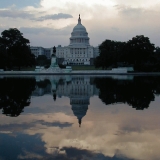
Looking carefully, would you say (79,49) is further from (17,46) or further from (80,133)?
(80,133)

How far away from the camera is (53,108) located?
12898mm

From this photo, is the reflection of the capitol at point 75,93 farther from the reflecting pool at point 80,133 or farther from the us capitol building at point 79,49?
the us capitol building at point 79,49

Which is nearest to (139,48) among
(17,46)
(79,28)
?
(17,46)

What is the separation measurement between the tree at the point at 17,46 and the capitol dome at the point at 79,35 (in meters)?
64.0

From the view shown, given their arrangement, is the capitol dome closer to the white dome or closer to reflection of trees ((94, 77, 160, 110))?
the white dome

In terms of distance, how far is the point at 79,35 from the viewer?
132 m

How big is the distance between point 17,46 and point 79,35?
66599 millimetres

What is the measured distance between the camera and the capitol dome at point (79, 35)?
13025cm

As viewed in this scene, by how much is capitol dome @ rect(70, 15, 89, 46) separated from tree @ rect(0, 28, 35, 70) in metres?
64.0

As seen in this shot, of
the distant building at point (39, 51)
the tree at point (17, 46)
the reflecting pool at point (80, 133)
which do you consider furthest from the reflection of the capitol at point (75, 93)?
the distant building at point (39, 51)

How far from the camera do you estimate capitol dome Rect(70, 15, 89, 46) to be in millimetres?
130250

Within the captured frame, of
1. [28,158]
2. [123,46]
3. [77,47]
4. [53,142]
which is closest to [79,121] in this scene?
[53,142]

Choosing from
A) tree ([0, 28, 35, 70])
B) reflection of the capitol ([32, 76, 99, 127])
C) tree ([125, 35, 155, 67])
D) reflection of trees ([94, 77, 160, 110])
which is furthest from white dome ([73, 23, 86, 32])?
reflection of trees ([94, 77, 160, 110])

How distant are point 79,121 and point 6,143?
10.2 ft
